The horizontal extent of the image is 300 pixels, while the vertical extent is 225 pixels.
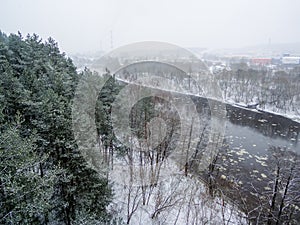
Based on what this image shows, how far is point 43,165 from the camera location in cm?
722

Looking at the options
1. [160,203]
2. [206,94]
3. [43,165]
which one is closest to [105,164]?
[43,165]

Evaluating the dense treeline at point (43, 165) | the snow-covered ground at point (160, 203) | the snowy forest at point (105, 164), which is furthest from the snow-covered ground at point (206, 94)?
the dense treeline at point (43, 165)

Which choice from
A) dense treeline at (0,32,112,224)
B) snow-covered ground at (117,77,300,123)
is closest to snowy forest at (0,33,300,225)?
dense treeline at (0,32,112,224)

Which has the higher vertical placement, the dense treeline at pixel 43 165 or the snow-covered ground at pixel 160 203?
the dense treeline at pixel 43 165

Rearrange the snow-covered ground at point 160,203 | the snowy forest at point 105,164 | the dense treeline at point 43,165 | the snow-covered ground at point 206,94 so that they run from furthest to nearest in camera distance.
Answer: the snow-covered ground at point 206,94
the snow-covered ground at point 160,203
the snowy forest at point 105,164
the dense treeline at point 43,165

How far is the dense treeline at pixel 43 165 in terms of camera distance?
188 inches

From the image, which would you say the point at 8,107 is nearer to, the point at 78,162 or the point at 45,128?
the point at 45,128

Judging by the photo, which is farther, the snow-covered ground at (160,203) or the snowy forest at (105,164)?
the snow-covered ground at (160,203)

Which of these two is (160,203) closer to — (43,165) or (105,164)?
(105,164)

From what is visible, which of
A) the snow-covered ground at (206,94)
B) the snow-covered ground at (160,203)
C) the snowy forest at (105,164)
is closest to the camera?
the snowy forest at (105,164)

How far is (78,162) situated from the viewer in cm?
647

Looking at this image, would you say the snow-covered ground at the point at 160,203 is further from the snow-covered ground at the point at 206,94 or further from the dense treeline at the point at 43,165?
the snow-covered ground at the point at 206,94

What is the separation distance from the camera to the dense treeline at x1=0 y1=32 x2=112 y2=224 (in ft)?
15.7

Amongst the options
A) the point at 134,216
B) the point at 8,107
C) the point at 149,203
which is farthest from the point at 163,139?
the point at 8,107
